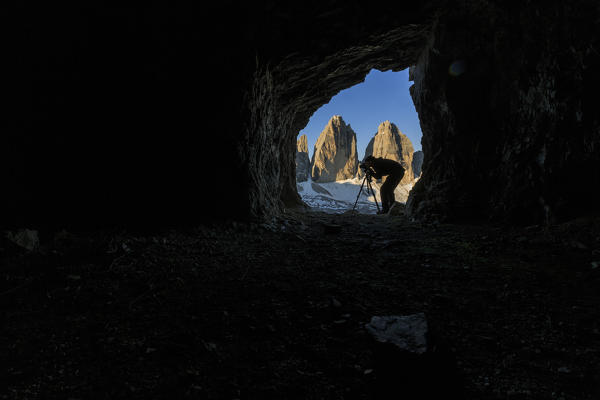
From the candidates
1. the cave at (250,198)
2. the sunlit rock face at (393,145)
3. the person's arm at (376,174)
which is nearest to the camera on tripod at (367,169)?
the person's arm at (376,174)

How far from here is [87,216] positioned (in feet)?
15.3

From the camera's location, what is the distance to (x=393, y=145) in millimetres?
102875

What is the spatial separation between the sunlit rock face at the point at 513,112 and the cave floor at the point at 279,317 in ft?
4.20

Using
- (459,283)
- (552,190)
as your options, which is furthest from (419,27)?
(459,283)

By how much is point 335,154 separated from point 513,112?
102395 mm

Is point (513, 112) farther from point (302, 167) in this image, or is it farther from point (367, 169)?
point (302, 167)

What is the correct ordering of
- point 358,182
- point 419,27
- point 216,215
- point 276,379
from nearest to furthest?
point 276,379 < point 216,215 < point 419,27 < point 358,182

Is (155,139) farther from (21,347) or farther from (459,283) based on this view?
(459,283)

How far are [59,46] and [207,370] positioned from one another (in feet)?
19.5

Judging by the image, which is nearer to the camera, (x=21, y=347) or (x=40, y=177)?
(x=21, y=347)

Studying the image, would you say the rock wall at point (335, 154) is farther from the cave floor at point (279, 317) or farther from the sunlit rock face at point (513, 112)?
the cave floor at point (279, 317)

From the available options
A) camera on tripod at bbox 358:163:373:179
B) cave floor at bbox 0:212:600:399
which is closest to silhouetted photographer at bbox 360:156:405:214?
camera on tripod at bbox 358:163:373:179

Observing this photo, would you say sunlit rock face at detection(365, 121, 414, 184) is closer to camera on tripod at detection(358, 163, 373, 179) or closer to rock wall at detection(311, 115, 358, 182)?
rock wall at detection(311, 115, 358, 182)

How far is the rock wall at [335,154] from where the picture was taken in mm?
105312
